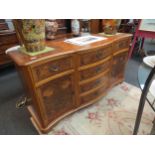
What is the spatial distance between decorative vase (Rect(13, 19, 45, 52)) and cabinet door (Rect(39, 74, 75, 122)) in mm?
312

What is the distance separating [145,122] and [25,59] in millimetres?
1341

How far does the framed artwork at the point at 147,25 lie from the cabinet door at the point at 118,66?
3.41ft

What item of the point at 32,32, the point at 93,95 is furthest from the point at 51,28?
the point at 93,95

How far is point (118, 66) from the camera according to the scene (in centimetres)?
171

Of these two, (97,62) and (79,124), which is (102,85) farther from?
(79,124)

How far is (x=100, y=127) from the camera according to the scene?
1.33m

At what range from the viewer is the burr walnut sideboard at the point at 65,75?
94 cm

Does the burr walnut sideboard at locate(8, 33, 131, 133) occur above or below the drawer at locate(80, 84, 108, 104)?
above

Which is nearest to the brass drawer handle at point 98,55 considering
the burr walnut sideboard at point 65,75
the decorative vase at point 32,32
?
the burr walnut sideboard at point 65,75

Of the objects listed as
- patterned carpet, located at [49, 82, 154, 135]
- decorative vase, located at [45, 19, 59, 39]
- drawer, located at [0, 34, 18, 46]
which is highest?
decorative vase, located at [45, 19, 59, 39]

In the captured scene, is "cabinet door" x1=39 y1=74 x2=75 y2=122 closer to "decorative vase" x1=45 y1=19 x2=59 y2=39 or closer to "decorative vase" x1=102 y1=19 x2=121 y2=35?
"decorative vase" x1=45 y1=19 x2=59 y2=39

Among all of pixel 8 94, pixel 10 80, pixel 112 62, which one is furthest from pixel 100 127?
pixel 10 80

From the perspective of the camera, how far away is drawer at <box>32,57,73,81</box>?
92cm

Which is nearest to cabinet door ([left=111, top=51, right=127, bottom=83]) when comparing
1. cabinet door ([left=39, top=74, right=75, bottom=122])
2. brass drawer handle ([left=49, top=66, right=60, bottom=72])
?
cabinet door ([left=39, top=74, right=75, bottom=122])
